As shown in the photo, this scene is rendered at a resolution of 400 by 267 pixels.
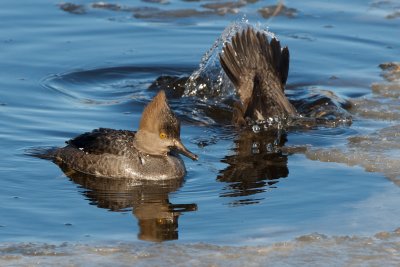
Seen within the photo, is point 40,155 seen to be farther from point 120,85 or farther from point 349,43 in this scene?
point 349,43

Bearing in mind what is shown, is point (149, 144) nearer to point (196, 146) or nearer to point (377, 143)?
point (196, 146)

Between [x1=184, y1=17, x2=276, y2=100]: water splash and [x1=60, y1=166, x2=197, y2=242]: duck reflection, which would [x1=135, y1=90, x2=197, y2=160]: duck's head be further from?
[x1=184, y1=17, x2=276, y2=100]: water splash

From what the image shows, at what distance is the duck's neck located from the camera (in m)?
9.53

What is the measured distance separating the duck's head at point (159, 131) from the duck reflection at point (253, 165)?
49 centimetres

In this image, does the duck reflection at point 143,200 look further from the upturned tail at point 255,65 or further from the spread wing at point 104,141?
the upturned tail at point 255,65

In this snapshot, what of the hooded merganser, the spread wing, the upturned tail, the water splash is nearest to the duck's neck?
the hooded merganser

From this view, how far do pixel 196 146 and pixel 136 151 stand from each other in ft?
3.06

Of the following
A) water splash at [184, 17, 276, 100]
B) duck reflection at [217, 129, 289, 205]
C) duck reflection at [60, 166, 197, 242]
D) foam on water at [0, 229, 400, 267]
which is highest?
water splash at [184, 17, 276, 100]

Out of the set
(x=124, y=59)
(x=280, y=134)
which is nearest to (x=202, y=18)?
(x=124, y=59)

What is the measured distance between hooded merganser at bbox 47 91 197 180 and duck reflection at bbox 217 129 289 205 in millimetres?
480

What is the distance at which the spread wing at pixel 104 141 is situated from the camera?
9.72 meters

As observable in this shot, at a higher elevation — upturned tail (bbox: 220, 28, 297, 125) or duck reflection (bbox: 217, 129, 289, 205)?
upturned tail (bbox: 220, 28, 297, 125)

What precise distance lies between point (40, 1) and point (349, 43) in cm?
448

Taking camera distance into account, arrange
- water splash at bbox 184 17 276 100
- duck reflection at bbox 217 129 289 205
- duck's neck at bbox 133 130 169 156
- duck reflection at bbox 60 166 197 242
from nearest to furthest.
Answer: duck reflection at bbox 60 166 197 242 → duck reflection at bbox 217 129 289 205 → duck's neck at bbox 133 130 169 156 → water splash at bbox 184 17 276 100
